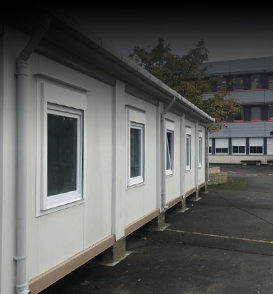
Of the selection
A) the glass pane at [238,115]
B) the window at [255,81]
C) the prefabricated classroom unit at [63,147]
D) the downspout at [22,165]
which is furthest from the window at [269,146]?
the downspout at [22,165]

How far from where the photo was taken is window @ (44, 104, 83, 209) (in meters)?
4.00

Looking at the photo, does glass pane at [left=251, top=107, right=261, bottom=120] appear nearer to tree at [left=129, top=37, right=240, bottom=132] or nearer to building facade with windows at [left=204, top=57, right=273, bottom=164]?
building facade with windows at [left=204, top=57, right=273, bottom=164]

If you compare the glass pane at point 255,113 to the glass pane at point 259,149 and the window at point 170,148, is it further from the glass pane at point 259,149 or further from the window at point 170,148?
the window at point 170,148

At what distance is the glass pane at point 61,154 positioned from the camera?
13.2ft

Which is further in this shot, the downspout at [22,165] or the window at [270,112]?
the window at [270,112]

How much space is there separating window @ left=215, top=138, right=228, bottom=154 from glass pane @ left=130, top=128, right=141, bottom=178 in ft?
106

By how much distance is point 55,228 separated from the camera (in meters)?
4.01

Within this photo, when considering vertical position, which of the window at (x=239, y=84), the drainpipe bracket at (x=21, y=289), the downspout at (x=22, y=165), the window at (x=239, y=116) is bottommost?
the drainpipe bracket at (x=21, y=289)

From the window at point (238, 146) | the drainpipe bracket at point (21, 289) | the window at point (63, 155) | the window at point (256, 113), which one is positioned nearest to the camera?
the drainpipe bracket at point (21, 289)

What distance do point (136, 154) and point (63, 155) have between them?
9.01 ft

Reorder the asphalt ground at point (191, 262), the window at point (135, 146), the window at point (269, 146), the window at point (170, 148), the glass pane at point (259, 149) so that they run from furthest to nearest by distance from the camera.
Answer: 1. the glass pane at point (259, 149)
2. the window at point (269, 146)
3. the window at point (170, 148)
4. the window at point (135, 146)
5. the asphalt ground at point (191, 262)

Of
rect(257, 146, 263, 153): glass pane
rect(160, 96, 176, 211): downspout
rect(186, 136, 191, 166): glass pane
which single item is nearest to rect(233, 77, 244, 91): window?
rect(257, 146, 263, 153): glass pane

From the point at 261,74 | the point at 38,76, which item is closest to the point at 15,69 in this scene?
the point at 38,76

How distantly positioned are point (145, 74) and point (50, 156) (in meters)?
2.55
